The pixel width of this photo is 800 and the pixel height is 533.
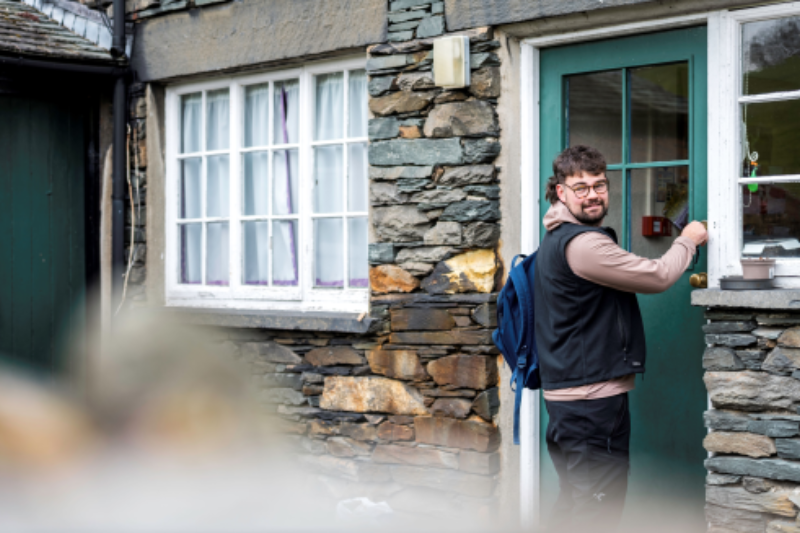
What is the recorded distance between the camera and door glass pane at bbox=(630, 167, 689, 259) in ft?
14.1

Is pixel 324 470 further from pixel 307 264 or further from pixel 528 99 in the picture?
pixel 528 99

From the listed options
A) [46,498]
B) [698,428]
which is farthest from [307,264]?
[698,428]

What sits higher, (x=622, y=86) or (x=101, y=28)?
(x=101, y=28)

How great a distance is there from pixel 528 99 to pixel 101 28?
129 inches

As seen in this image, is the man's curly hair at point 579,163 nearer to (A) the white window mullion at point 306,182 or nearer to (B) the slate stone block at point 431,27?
(B) the slate stone block at point 431,27

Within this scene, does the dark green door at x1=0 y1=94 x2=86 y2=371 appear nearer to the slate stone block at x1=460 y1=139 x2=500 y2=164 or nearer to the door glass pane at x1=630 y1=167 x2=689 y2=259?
the slate stone block at x1=460 y1=139 x2=500 y2=164

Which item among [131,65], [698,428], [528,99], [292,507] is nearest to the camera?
[698,428]

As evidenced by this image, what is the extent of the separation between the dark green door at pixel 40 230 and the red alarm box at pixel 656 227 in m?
3.99

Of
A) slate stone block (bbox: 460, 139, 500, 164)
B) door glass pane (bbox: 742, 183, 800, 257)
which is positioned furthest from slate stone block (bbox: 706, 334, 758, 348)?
slate stone block (bbox: 460, 139, 500, 164)

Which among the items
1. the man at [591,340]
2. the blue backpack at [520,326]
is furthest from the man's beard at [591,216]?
the blue backpack at [520,326]

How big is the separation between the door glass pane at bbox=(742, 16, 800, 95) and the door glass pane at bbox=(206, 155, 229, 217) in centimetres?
336

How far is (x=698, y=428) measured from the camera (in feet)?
13.8

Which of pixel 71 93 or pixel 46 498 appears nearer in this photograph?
pixel 46 498

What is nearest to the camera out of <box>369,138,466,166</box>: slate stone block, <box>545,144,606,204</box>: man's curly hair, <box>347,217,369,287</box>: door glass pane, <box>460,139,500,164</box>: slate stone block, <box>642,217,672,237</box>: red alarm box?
<box>545,144,606,204</box>: man's curly hair
